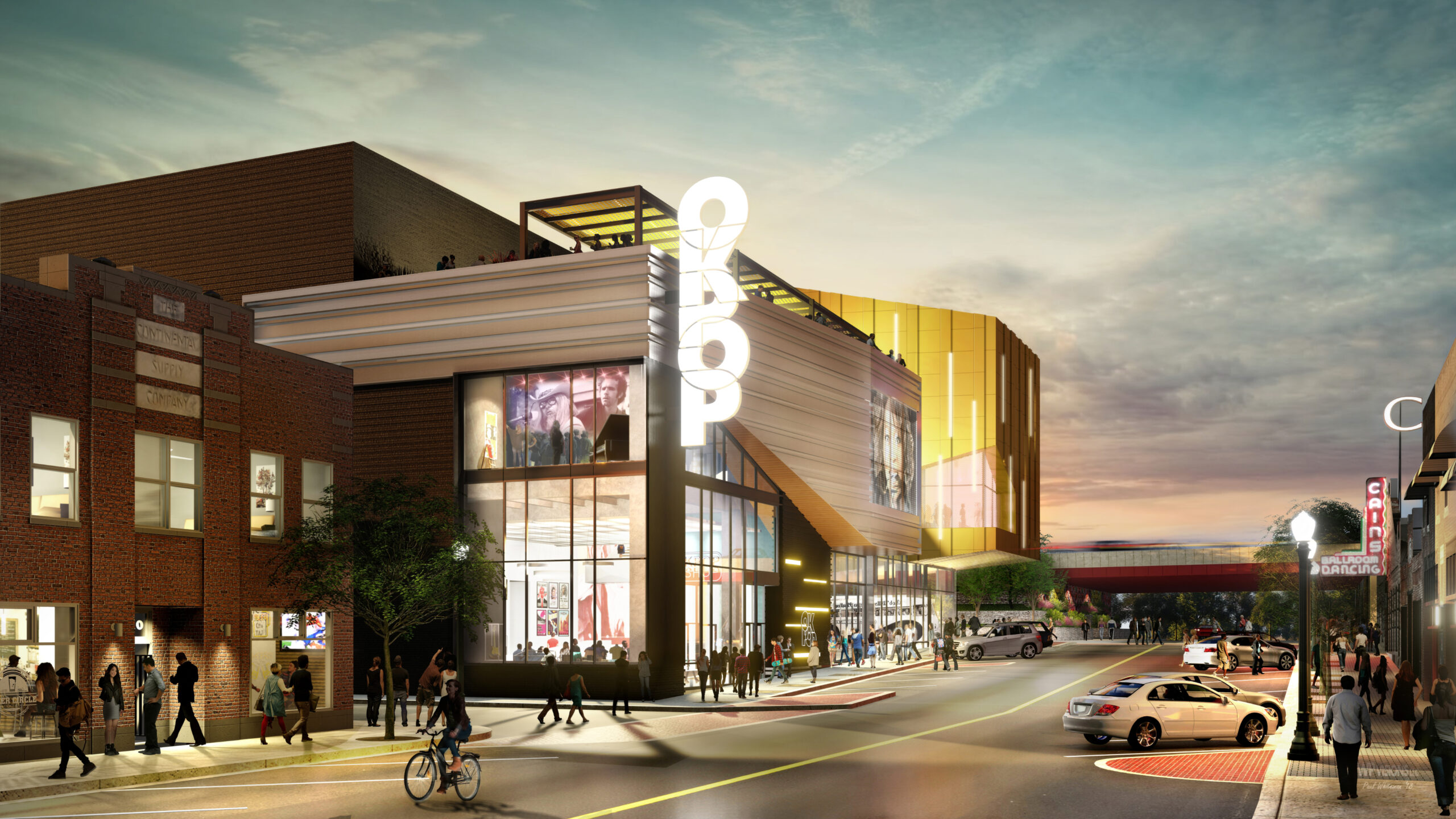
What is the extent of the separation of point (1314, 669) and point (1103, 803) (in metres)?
23.4

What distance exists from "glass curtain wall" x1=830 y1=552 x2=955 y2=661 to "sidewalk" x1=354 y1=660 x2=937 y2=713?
12.4 m

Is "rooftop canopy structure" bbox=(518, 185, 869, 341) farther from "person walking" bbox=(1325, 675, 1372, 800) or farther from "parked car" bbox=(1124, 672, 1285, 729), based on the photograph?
"person walking" bbox=(1325, 675, 1372, 800)

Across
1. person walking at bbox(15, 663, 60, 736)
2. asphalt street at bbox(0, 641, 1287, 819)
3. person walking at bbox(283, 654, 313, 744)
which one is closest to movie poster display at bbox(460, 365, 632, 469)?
asphalt street at bbox(0, 641, 1287, 819)

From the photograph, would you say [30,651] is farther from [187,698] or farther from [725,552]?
[725,552]

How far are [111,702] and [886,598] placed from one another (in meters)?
48.0

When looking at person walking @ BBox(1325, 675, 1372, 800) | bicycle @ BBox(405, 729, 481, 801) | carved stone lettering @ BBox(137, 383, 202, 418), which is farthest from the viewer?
carved stone lettering @ BBox(137, 383, 202, 418)

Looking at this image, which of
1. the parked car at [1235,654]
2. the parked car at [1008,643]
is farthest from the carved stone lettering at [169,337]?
the parked car at [1008,643]

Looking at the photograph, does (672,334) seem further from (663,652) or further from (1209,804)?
(1209,804)

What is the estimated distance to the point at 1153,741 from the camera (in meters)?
25.6

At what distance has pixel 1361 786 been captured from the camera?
2002cm

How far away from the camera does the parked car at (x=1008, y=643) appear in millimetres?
64206

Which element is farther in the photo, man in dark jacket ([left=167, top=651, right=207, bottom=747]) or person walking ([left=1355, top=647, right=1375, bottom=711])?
person walking ([left=1355, top=647, right=1375, bottom=711])

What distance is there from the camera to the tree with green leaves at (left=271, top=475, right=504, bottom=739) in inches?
1198

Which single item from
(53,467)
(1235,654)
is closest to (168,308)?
(53,467)
